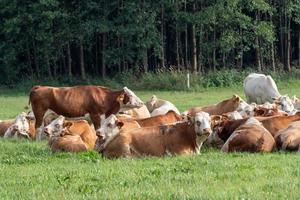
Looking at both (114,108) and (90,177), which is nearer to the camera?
(90,177)

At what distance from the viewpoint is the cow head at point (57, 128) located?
15.3m

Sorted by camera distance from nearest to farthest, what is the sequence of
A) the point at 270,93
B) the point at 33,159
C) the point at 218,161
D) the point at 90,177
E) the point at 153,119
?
the point at 90,177 < the point at 218,161 < the point at 33,159 < the point at 153,119 < the point at 270,93

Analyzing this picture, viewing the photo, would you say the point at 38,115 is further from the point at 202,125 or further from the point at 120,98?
the point at 202,125

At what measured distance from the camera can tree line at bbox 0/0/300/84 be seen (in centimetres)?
4934

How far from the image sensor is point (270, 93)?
27.3 m

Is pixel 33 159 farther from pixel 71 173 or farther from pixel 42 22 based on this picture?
pixel 42 22

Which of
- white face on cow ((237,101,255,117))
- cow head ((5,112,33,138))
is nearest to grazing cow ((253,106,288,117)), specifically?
white face on cow ((237,101,255,117))

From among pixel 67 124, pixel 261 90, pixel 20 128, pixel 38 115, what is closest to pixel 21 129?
pixel 20 128

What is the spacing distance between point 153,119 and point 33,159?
3.67 meters

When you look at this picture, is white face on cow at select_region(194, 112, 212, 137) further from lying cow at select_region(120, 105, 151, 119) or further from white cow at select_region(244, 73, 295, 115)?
white cow at select_region(244, 73, 295, 115)

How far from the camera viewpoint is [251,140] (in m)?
13.2

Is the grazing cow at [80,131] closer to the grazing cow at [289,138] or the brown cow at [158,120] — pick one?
the brown cow at [158,120]

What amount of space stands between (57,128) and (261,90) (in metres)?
13.4

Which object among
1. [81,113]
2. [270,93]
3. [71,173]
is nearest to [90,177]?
[71,173]
